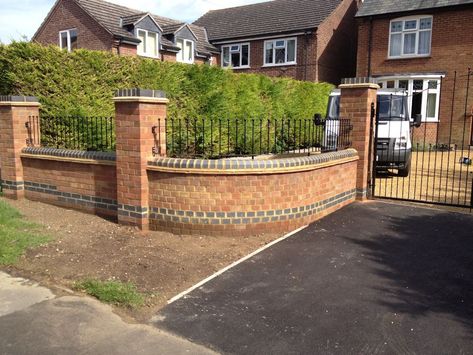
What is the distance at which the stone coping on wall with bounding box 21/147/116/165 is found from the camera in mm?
6697

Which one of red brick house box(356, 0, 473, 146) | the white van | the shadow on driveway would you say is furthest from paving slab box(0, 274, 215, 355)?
red brick house box(356, 0, 473, 146)

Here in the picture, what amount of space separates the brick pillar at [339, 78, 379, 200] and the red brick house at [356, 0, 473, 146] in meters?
12.5

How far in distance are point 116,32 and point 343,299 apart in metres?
20.7

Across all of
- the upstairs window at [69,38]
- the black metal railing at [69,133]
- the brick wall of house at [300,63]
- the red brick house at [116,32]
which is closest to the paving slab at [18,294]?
the black metal railing at [69,133]

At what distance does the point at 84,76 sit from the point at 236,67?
18827 millimetres

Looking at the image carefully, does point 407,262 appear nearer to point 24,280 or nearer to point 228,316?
point 228,316

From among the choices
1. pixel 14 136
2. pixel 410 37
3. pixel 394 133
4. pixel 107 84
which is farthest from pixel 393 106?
pixel 410 37

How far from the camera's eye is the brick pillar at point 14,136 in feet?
25.8

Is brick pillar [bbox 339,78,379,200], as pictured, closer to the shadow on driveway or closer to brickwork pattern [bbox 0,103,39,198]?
the shadow on driveway

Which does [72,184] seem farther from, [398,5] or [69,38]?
[69,38]

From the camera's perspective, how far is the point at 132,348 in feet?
10.9

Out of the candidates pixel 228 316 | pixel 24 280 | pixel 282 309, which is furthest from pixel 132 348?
pixel 24 280

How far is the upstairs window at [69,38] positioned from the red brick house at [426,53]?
1496 cm

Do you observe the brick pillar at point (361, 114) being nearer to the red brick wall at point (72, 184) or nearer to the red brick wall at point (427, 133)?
the red brick wall at point (72, 184)
